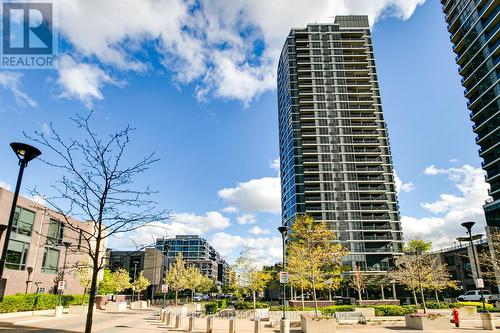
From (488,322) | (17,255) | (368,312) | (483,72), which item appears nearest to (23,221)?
(17,255)

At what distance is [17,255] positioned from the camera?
33438 millimetres

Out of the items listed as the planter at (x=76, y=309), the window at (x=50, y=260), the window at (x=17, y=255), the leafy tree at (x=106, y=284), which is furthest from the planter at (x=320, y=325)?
the leafy tree at (x=106, y=284)

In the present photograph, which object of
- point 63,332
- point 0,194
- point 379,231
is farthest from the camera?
point 379,231

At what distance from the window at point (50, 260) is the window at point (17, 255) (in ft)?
11.9

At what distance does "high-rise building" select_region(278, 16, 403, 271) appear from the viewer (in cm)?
7881

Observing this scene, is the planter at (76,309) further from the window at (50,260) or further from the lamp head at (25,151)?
the lamp head at (25,151)

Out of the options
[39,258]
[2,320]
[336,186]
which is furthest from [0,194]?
[336,186]

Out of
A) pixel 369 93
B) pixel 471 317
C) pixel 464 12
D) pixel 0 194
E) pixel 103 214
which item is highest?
pixel 464 12

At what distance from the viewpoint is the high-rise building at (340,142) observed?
7881 cm

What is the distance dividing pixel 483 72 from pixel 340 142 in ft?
109

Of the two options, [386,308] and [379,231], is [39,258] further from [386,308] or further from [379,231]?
[379,231]

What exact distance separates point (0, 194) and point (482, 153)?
3103 inches

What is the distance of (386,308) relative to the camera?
1071 inches

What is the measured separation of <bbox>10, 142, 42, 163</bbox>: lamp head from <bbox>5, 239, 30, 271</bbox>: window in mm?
28923
